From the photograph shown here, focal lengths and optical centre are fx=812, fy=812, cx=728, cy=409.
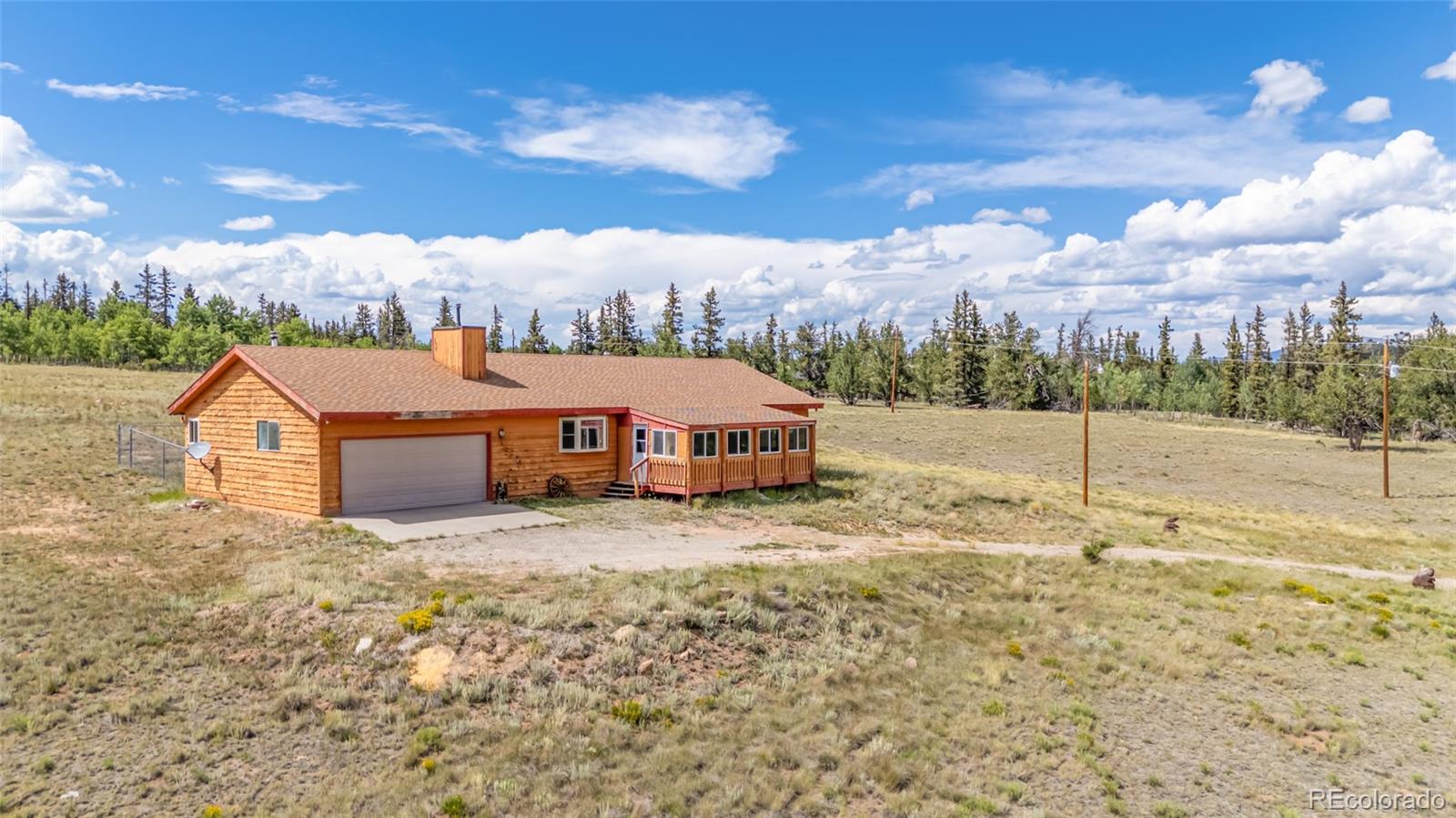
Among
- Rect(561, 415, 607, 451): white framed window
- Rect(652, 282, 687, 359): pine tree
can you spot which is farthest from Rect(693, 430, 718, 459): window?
Rect(652, 282, 687, 359): pine tree

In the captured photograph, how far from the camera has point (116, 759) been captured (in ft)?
28.6

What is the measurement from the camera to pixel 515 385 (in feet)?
86.0

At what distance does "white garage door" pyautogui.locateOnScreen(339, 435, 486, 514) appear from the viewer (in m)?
21.1

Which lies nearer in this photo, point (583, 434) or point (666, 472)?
point (666, 472)

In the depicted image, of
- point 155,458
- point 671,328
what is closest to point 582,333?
point 671,328

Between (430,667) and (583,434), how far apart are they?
49.7ft

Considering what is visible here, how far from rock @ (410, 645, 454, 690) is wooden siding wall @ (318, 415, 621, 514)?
11.0 meters

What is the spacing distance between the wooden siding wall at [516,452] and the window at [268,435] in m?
2.25

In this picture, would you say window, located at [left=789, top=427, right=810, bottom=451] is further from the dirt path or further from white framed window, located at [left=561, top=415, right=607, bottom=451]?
white framed window, located at [left=561, top=415, right=607, bottom=451]

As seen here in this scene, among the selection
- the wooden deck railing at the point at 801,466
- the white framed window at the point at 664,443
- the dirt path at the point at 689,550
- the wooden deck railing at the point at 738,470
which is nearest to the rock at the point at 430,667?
the dirt path at the point at 689,550

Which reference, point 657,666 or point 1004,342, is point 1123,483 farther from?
point 1004,342

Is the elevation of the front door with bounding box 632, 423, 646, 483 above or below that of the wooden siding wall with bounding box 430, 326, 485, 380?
below

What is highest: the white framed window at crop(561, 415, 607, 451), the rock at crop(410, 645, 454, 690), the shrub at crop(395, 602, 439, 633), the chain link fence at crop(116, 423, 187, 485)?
the white framed window at crop(561, 415, 607, 451)

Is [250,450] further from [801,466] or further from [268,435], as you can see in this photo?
[801,466]
